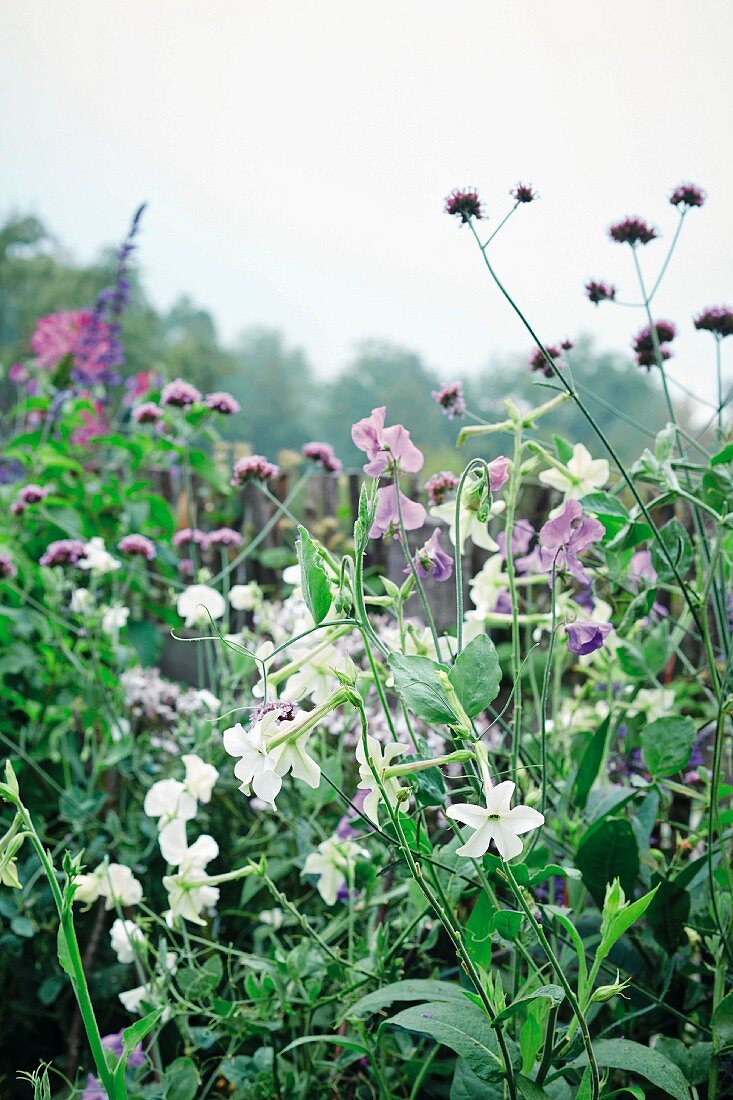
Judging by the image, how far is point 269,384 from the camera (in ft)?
105

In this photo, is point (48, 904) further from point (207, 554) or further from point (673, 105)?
point (673, 105)

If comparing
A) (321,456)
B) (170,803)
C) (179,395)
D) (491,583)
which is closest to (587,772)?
(491,583)

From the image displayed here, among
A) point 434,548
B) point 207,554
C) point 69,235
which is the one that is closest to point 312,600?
point 434,548

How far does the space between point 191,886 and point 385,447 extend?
480mm

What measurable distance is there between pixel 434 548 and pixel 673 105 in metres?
3.16

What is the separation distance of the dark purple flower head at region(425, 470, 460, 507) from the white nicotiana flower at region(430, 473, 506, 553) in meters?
0.01

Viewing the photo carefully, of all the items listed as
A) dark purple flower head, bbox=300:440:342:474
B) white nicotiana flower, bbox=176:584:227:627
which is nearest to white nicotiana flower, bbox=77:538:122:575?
white nicotiana flower, bbox=176:584:227:627

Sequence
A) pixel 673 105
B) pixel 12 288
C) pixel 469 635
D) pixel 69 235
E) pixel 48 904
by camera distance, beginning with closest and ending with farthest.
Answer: pixel 469 635
pixel 48 904
pixel 673 105
pixel 12 288
pixel 69 235

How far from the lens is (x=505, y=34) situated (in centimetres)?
251

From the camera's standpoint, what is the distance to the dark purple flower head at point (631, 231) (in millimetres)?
964

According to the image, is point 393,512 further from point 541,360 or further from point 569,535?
point 541,360

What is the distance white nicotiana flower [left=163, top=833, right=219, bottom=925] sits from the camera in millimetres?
842

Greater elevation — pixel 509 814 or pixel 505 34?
pixel 505 34

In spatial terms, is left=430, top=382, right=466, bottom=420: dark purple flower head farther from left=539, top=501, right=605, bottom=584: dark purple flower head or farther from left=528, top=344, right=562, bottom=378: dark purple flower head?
left=539, top=501, right=605, bottom=584: dark purple flower head
